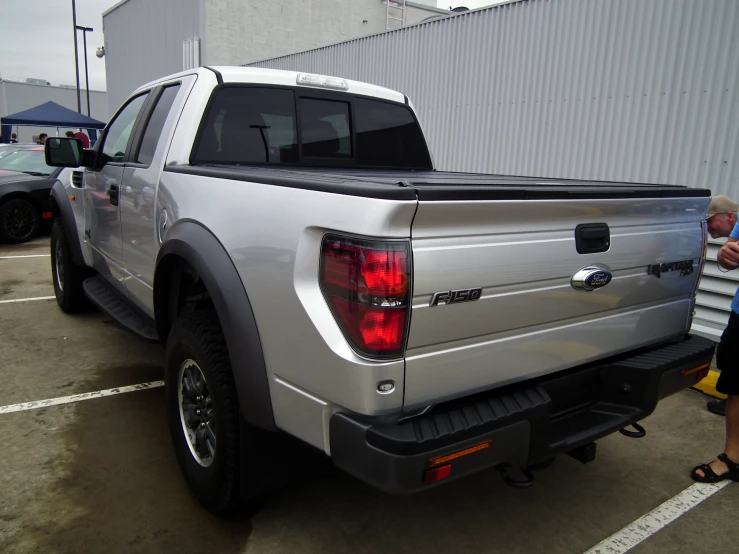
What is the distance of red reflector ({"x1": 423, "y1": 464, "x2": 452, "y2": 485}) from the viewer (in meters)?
1.71

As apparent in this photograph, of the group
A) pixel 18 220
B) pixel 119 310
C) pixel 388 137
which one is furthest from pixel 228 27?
pixel 119 310

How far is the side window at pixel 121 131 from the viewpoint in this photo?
3869mm

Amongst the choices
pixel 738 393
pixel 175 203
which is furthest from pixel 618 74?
pixel 175 203

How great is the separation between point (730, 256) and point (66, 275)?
16.9 feet

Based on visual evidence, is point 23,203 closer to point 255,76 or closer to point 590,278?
point 255,76

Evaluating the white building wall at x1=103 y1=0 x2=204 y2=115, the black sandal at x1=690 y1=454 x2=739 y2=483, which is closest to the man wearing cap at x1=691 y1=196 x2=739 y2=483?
the black sandal at x1=690 y1=454 x2=739 y2=483

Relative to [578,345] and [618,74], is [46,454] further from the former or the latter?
[618,74]

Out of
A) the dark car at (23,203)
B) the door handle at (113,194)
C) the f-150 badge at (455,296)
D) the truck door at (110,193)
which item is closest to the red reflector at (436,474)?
the f-150 badge at (455,296)

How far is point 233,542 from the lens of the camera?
2381 millimetres

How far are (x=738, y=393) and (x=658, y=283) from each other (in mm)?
1059

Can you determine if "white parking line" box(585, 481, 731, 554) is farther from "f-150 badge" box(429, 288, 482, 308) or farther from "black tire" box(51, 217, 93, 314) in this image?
"black tire" box(51, 217, 93, 314)

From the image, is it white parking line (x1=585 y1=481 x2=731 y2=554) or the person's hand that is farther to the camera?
the person's hand

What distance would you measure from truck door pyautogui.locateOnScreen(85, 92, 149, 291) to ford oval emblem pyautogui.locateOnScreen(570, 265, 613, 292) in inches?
112

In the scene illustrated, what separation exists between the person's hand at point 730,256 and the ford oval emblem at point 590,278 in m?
1.08
